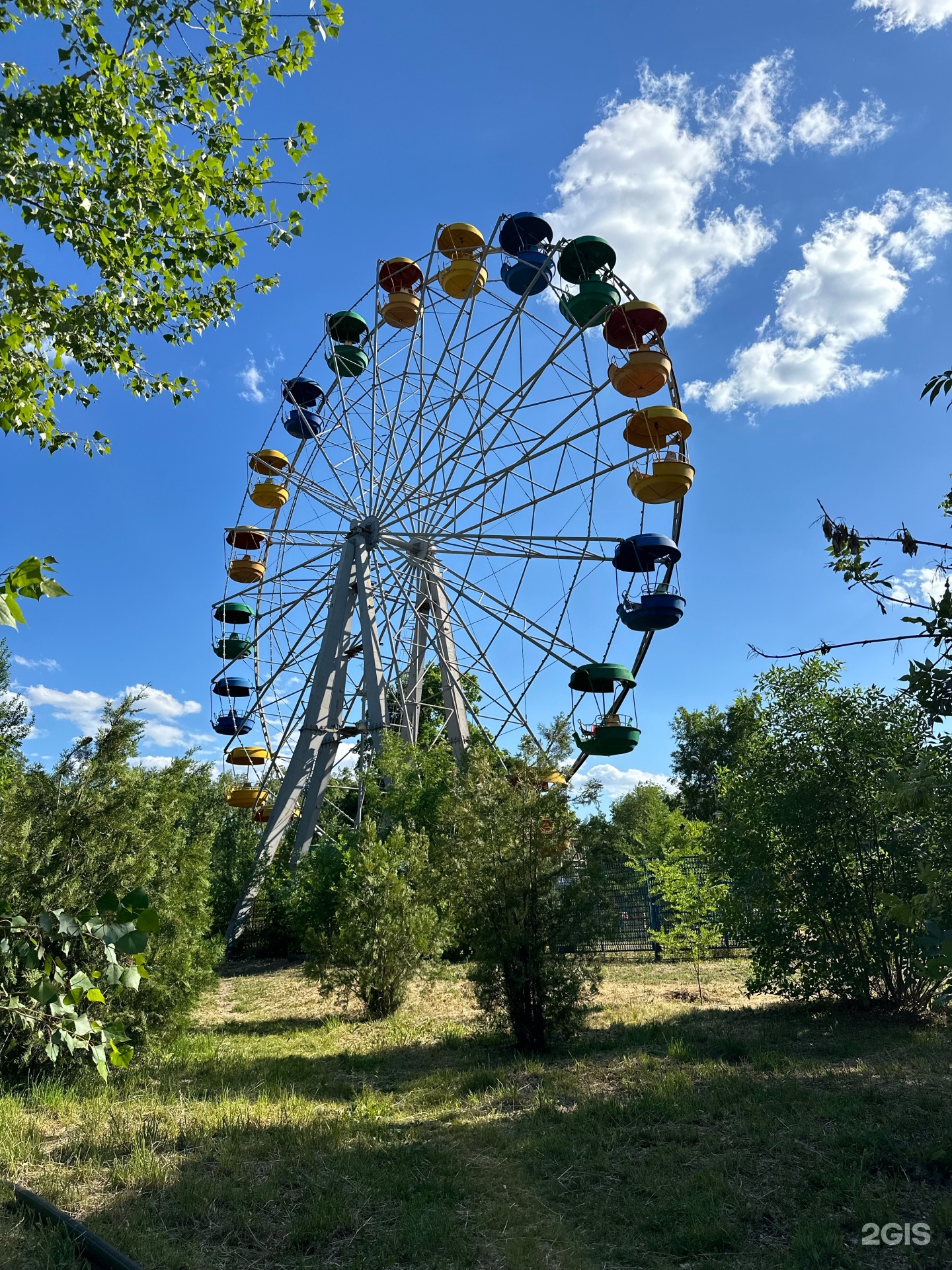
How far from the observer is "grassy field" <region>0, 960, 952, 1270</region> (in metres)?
3.60

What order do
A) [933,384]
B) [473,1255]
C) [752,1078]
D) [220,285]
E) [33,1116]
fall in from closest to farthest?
[933,384], [473,1255], [33,1116], [752,1078], [220,285]

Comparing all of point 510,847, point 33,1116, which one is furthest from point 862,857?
point 33,1116

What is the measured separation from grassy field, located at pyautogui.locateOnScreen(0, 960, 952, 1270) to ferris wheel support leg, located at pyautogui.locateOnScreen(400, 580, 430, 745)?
451 inches

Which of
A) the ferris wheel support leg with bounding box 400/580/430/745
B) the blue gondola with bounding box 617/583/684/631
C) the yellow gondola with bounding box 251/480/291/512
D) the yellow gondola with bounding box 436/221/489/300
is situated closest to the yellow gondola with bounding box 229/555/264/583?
the yellow gondola with bounding box 251/480/291/512

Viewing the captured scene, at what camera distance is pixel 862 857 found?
311 inches

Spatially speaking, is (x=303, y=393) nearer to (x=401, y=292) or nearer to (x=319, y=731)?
(x=401, y=292)

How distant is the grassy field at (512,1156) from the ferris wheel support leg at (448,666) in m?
10.8

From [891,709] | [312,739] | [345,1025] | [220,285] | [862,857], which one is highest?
[220,285]

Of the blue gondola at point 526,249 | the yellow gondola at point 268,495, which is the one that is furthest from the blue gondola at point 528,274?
the yellow gondola at point 268,495

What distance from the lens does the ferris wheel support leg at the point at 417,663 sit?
18.8m

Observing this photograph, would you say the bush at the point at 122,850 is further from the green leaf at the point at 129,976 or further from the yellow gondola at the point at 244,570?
the yellow gondola at the point at 244,570

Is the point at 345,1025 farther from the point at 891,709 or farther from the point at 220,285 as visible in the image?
the point at 220,285

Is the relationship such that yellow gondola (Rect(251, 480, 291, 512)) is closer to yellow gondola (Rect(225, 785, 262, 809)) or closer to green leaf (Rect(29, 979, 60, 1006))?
yellow gondola (Rect(225, 785, 262, 809))

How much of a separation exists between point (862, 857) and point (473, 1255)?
19.7ft
